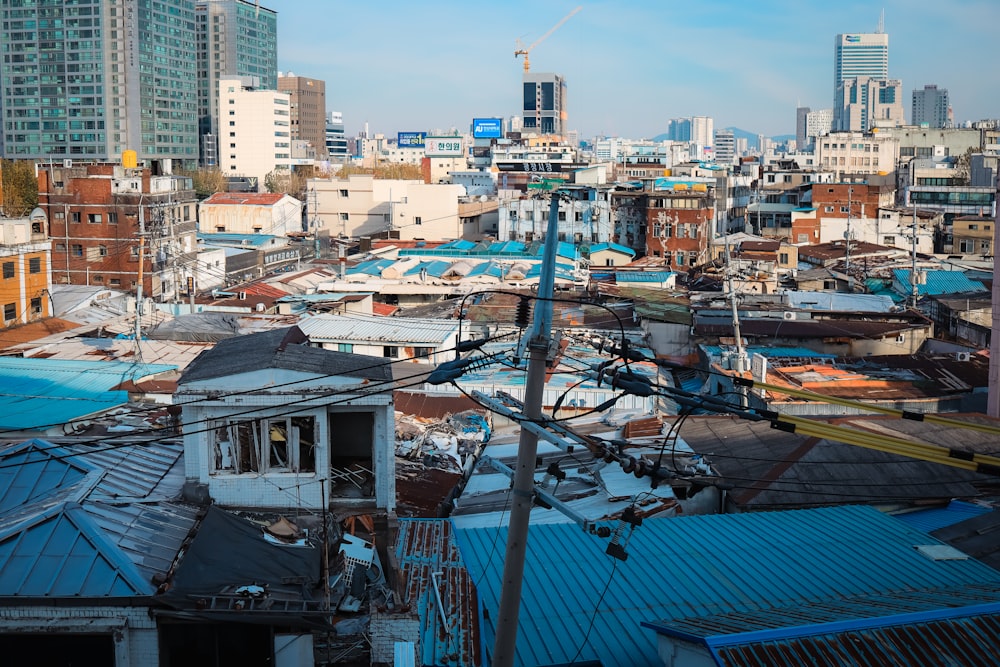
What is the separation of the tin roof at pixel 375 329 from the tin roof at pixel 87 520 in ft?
31.3

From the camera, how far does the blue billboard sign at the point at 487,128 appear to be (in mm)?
84875

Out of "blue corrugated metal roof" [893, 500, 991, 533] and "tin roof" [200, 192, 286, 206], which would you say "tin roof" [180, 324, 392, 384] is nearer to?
"blue corrugated metal roof" [893, 500, 991, 533]

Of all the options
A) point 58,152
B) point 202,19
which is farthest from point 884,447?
point 202,19

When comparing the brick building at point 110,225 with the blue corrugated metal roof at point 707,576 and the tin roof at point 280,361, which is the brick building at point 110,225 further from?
the blue corrugated metal roof at point 707,576

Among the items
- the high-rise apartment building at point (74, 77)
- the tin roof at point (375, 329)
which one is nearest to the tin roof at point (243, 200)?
the high-rise apartment building at point (74, 77)

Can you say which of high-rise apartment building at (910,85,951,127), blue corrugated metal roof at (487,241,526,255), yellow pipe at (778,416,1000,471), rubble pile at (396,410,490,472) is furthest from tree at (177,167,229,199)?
high-rise apartment building at (910,85,951,127)

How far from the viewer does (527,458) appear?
17.7ft

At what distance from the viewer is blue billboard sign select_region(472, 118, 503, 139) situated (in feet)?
278

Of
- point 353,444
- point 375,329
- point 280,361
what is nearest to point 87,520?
point 280,361

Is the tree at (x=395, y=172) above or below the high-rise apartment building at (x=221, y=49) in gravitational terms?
below

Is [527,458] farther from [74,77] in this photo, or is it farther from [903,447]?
[74,77]

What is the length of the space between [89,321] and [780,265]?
71.4ft

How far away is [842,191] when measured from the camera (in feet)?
150

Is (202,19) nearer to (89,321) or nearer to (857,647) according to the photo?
(89,321)
